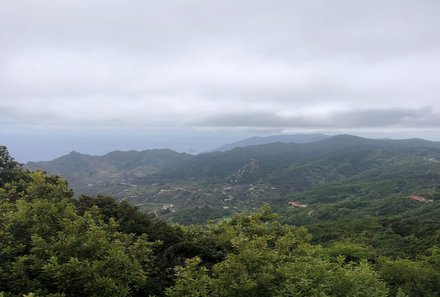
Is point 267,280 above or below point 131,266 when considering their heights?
below

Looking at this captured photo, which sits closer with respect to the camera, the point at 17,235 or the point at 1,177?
the point at 17,235

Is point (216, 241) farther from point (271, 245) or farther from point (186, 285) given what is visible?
point (186, 285)

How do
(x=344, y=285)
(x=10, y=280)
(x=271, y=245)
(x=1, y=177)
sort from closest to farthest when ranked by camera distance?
(x=10, y=280) → (x=344, y=285) → (x=271, y=245) → (x=1, y=177)

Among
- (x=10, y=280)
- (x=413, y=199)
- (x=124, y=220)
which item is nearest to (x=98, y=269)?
(x=10, y=280)

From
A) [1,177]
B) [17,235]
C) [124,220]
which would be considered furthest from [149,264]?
[1,177]

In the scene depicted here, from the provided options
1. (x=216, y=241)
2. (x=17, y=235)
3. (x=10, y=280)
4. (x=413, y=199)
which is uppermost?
(x=17, y=235)

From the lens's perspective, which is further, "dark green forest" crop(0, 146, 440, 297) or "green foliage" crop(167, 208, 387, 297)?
"green foliage" crop(167, 208, 387, 297)

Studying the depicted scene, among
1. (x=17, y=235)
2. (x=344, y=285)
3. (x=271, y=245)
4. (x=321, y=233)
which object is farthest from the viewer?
(x=321, y=233)

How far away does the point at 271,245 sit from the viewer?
A: 24.8 meters

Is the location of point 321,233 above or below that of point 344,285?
below

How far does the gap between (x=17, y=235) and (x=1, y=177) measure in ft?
102

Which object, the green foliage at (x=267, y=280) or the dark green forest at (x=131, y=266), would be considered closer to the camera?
the dark green forest at (x=131, y=266)

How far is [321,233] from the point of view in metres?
76.6

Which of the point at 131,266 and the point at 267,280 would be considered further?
the point at 131,266
